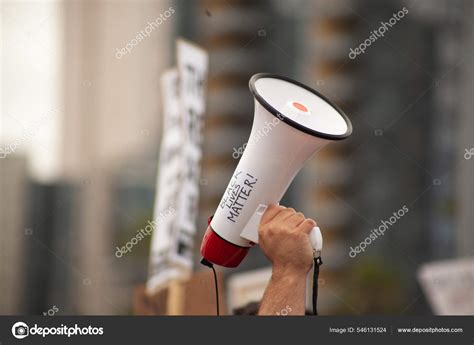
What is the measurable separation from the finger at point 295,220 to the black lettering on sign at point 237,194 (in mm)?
118

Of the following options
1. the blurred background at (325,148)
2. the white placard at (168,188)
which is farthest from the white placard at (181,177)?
the blurred background at (325,148)

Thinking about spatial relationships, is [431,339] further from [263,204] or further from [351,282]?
[351,282]

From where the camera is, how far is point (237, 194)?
1.97 metres

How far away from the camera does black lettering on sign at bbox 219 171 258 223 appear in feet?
6.41

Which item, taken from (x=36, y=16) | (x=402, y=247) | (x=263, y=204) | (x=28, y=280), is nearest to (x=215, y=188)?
(x=36, y=16)

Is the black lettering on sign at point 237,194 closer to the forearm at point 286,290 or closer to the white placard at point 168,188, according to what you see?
the forearm at point 286,290

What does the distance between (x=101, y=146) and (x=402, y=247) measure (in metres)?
14.4

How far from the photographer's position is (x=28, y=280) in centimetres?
2616
